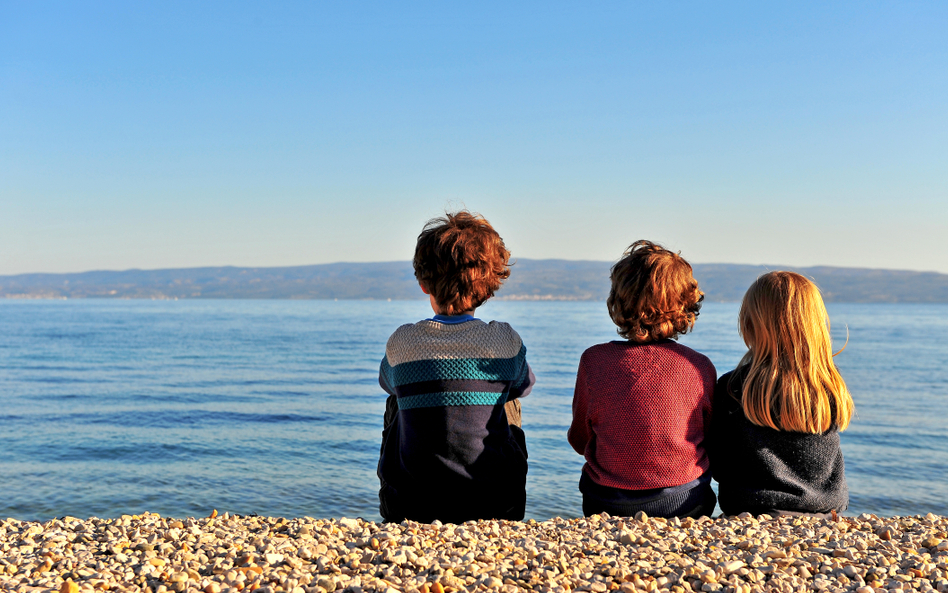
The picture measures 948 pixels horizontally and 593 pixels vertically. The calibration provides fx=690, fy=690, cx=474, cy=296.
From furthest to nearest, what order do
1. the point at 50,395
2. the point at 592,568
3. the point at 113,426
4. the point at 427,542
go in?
the point at 50,395
the point at 113,426
the point at 427,542
the point at 592,568

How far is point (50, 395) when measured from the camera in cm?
1705

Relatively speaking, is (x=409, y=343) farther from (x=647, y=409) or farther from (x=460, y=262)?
(x=647, y=409)

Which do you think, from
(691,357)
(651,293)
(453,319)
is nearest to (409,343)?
(453,319)

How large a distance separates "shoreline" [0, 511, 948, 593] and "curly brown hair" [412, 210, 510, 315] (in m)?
1.16

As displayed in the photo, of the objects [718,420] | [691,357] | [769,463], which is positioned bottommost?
[769,463]

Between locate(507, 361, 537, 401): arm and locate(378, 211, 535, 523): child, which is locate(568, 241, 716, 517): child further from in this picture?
locate(378, 211, 535, 523): child

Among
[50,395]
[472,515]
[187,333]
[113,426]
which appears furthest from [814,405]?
[187,333]

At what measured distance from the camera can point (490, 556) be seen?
298 centimetres

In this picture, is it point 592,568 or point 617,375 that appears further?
point 617,375

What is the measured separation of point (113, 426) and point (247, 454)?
3955 millimetres

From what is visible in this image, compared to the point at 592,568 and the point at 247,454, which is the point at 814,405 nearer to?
the point at 592,568

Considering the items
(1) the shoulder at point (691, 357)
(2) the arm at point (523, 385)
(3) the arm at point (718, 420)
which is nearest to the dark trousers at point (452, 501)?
(2) the arm at point (523, 385)

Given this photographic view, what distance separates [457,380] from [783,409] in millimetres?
1693

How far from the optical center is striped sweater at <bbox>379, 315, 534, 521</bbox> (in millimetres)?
3453
